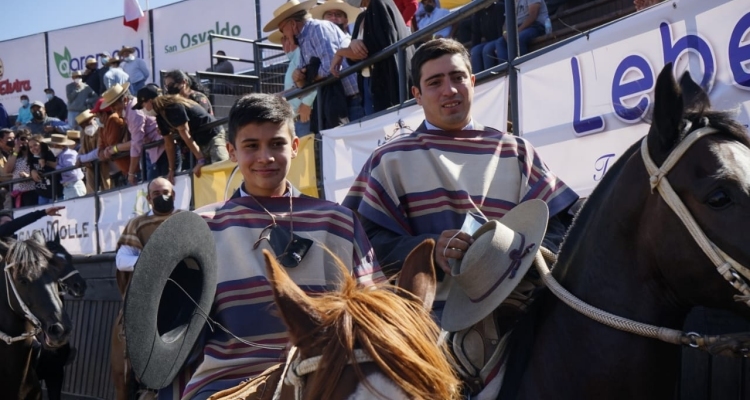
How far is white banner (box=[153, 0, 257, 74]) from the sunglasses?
1414cm

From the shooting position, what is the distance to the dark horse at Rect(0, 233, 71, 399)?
7434mm

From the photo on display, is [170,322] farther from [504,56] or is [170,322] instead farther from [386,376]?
[504,56]

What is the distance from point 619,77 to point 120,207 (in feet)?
26.7

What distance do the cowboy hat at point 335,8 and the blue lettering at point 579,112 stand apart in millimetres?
4988

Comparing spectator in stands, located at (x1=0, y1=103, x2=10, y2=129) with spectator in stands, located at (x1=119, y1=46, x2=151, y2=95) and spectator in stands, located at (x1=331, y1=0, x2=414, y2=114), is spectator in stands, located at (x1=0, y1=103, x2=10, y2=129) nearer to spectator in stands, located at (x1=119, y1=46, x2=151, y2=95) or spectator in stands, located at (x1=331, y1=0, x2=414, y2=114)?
spectator in stands, located at (x1=119, y1=46, x2=151, y2=95)

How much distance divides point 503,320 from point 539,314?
13 centimetres

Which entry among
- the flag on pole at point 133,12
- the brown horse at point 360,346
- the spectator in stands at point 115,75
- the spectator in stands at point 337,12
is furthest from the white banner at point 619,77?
the flag on pole at point 133,12

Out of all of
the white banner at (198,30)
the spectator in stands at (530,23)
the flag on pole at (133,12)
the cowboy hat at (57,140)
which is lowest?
the cowboy hat at (57,140)

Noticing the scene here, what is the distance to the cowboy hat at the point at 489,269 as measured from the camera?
8.89 feet

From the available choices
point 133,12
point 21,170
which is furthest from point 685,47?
point 133,12

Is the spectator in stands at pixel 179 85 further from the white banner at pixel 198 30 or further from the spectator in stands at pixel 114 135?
the white banner at pixel 198 30

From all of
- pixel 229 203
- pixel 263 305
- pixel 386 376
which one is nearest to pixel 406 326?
pixel 386 376

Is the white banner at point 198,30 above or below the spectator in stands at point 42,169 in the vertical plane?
above

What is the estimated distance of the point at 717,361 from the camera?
429 cm
